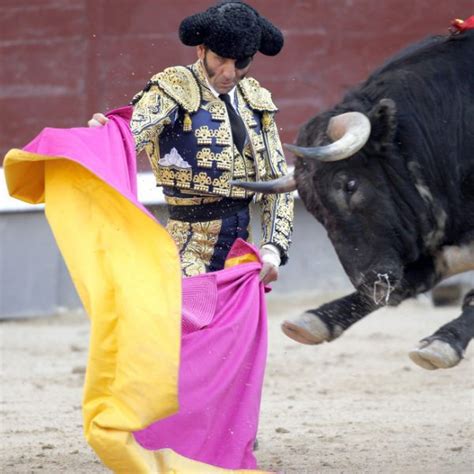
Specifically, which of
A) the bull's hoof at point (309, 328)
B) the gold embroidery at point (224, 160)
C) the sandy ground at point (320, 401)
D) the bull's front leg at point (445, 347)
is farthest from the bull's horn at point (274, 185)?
the sandy ground at point (320, 401)

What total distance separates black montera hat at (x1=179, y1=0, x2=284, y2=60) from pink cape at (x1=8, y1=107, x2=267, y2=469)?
1.05 ft

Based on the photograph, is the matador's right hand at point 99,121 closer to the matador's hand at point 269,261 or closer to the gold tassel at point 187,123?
the gold tassel at point 187,123

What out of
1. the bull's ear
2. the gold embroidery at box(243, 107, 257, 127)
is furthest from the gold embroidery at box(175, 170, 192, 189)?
the bull's ear

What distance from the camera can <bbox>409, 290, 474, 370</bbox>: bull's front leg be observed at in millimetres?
3674

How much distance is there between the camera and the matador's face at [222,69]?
404 cm

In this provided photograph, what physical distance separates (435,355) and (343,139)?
60 centimetres

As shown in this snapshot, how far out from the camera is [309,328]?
3914 mm

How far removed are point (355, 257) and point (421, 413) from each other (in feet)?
5.79

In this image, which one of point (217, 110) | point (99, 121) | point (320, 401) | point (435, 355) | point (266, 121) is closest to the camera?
point (435, 355)

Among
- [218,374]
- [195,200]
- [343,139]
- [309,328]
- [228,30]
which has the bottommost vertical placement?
[218,374]

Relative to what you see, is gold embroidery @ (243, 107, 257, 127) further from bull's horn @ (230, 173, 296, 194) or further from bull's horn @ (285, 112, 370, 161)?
bull's horn @ (285, 112, 370, 161)

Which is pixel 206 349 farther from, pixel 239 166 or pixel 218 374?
pixel 239 166

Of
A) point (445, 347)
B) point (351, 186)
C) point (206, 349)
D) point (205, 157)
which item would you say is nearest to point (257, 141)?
point (205, 157)

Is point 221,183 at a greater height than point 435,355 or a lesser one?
greater
